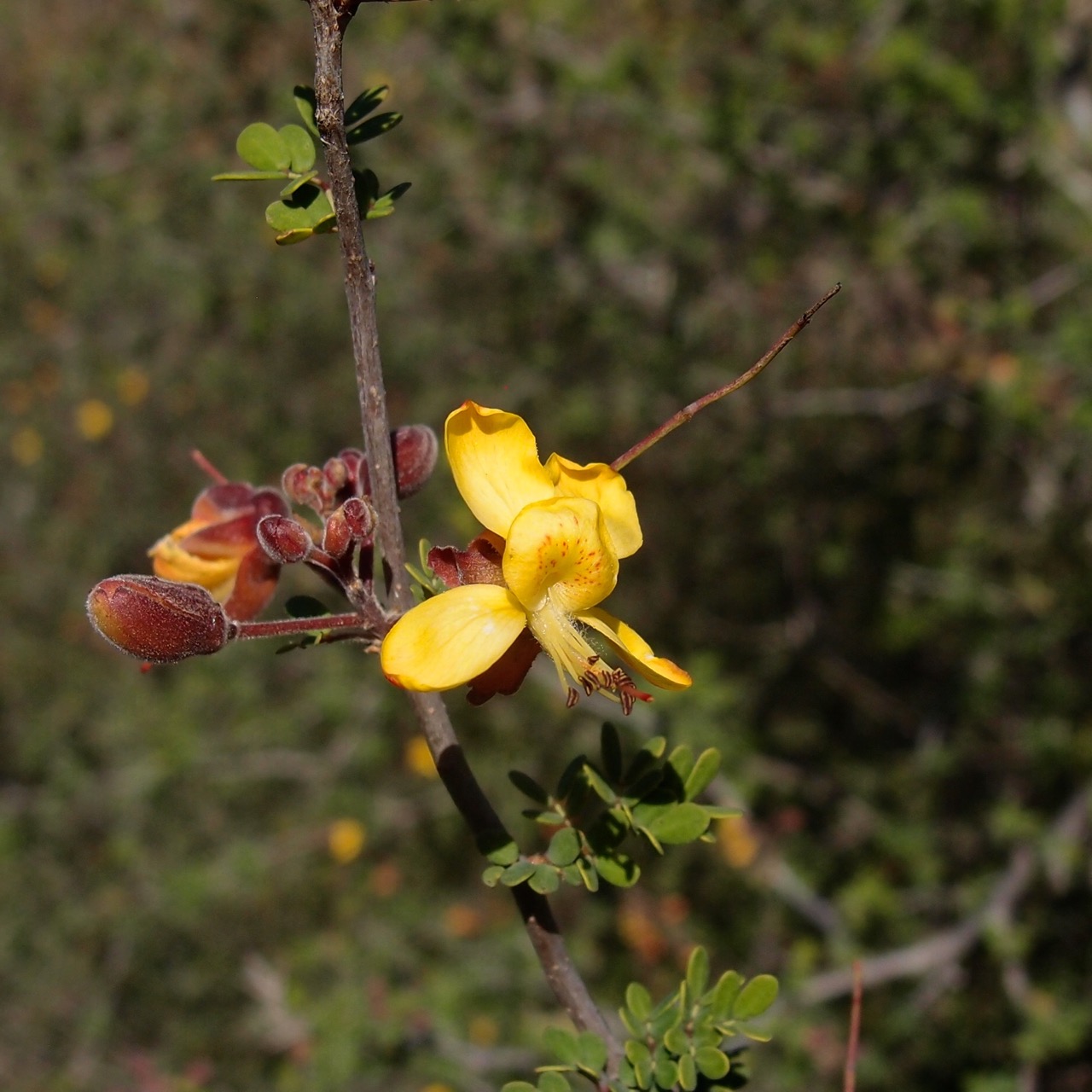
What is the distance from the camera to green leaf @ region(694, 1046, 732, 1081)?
110 cm

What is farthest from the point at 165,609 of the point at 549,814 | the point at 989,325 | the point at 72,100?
the point at 72,100

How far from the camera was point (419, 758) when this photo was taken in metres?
4.38

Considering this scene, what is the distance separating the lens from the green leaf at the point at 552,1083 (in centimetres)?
111

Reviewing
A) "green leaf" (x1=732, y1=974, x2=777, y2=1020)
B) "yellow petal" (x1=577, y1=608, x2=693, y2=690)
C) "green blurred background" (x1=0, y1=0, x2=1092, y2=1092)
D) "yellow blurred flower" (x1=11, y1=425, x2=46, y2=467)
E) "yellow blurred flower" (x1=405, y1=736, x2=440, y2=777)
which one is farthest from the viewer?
"yellow blurred flower" (x1=11, y1=425, x2=46, y2=467)

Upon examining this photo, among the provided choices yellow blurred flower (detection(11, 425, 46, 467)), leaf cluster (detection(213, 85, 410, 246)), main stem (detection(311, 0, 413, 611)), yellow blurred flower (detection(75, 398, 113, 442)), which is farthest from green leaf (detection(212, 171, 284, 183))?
yellow blurred flower (detection(11, 425, 46, 467))

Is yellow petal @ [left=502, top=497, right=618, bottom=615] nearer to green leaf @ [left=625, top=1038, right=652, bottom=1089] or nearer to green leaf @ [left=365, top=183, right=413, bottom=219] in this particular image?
green leaf @ [left=365, top=183, right=413, bottom=219]

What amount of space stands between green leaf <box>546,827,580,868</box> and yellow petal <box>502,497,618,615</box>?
0.93 ft

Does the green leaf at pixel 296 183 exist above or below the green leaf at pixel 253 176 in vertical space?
below

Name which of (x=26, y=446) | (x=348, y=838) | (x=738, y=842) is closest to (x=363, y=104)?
(x=738, y=842)

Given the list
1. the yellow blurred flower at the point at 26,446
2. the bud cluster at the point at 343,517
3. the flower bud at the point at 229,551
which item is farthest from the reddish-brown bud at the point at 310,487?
the yellow blurred flower at the point at 26,446

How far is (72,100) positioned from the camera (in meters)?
5.15

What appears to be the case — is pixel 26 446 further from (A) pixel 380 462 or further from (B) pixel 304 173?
(A) pixel 380 462

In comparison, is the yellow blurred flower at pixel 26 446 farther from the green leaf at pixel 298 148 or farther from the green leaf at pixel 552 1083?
the green leaf at pixel 552 1083

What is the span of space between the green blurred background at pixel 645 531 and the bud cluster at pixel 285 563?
6.49 feet
